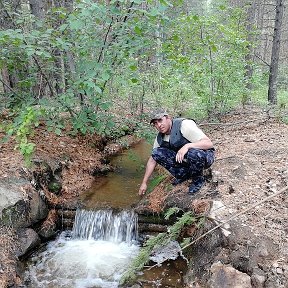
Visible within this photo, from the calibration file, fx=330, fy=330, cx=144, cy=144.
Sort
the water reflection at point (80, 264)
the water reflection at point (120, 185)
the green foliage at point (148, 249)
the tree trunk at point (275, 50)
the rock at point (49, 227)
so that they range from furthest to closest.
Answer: the tree trunk at point (275, 50) → the water reflection at point (120, 185) → the rock at point (49, 227) → the water reflection at point (80, 264) → the green foliage at point (148, 249)

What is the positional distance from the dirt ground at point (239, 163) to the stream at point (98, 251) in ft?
2.59

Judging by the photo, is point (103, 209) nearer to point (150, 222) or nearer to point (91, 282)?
point (150, 222)

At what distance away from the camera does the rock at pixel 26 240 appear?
5.10 metres

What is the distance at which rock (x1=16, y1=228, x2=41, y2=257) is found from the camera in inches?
201

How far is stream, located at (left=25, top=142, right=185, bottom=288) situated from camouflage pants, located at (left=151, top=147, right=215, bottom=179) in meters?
1.09

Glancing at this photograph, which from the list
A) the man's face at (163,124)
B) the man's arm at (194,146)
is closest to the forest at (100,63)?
the man's face at (163,124)

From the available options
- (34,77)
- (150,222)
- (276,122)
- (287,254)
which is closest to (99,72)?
(34,77)

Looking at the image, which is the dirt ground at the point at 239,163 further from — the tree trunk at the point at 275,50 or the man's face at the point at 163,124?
the tree trunk at the point at 275,50

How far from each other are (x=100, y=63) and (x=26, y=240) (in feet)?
11.4

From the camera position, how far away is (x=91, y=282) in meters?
4.75

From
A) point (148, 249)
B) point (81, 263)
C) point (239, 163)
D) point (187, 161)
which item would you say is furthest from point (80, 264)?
point (239, 163)

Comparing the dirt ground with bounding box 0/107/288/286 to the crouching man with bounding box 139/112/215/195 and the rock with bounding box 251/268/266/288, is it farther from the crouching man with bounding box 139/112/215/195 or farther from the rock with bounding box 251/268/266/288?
the crouching man with bounding box 139/112/215/195

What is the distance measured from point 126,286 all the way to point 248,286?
1.74 meters

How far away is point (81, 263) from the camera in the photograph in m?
5.23
